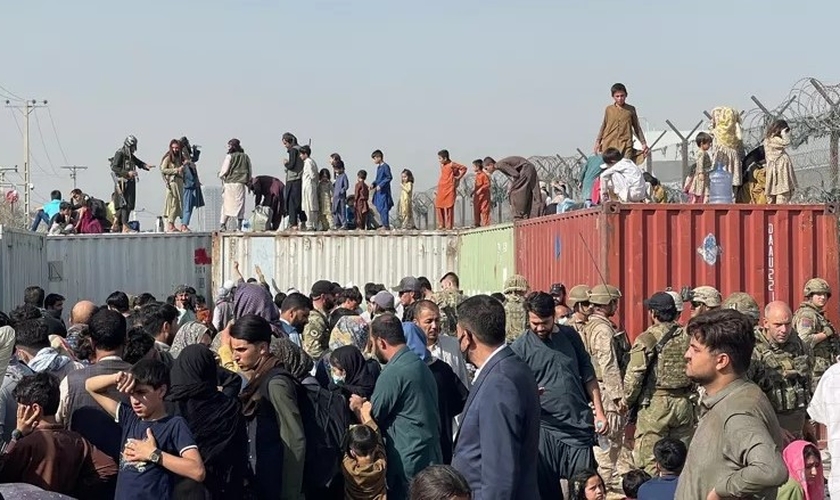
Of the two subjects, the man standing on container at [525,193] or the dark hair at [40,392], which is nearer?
the dark hair at [40,392]

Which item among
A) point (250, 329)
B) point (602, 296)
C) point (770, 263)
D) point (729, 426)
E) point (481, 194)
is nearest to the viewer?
point (729, 426)

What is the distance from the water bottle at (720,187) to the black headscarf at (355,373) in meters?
7.58

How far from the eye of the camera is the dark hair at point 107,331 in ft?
19.1

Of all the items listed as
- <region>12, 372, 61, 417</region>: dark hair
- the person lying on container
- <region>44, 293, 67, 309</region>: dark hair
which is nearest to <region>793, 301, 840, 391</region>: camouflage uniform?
the person lying on container

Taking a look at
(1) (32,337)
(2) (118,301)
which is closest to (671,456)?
(1) (32,337)

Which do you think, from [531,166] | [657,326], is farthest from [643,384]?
[531,166]

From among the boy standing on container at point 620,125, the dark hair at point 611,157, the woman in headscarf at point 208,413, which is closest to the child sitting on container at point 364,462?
the woman in headscarf at point 208,413

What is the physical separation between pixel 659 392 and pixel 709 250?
372 cm

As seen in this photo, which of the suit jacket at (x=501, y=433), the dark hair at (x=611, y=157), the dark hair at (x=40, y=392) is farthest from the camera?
the dark hair at (x=611, y=157)

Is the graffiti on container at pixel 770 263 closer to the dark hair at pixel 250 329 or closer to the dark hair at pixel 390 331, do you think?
the dark hair at pixel 390 331

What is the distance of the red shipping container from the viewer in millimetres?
11836

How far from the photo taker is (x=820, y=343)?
9.87 metres

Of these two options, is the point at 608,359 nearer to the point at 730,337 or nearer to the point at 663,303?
the point at 663,303

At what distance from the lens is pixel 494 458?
4855 mm
